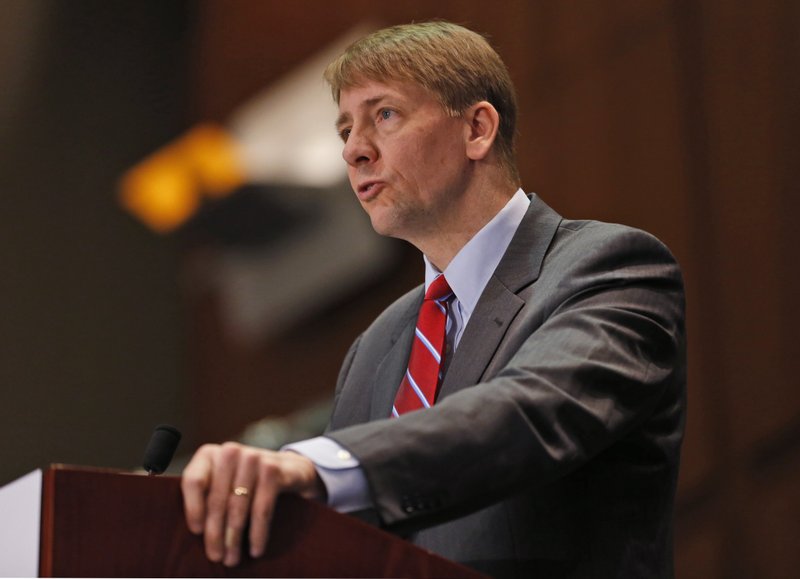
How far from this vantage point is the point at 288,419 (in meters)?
4.36

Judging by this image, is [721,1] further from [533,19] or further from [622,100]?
[533,19]

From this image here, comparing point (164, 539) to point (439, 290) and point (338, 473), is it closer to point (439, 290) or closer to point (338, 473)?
point (338, 473)

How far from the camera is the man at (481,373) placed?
4.00ft

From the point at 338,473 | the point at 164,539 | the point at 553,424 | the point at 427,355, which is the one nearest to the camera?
the point at 164,539

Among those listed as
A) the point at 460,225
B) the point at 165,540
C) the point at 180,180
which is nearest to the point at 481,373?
the point at 460,225

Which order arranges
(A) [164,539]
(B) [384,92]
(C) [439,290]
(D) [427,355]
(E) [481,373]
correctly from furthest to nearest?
1. (B) [384,92]
2. (C) [439,290]
3. (D) [427,355]
4. (E) [481,373]
5. (A) [164,539]

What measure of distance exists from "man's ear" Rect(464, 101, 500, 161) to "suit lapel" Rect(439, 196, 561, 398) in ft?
0.94

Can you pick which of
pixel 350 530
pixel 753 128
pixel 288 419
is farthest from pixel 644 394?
pixel 288 419

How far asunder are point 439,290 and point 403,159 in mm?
281

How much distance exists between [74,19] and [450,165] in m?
3.06

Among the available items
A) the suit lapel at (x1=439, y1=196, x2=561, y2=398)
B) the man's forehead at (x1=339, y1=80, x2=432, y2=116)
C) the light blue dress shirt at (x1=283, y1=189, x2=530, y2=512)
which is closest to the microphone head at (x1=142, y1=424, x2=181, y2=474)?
the suit lapel at (x1=439, y1=196, x2=561, y2=398)

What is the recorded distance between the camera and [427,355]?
6.51 feet

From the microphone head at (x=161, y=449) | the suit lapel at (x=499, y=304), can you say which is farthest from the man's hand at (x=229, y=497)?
the suit lapel at (x=499, y=304)

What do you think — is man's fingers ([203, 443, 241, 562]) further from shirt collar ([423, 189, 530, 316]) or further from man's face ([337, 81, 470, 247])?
man's face ([337, 81, 470, 247])
